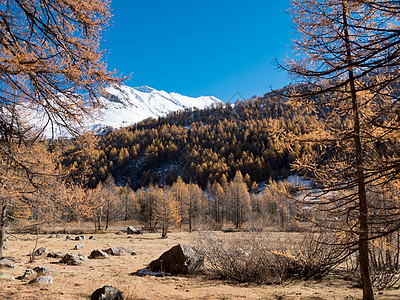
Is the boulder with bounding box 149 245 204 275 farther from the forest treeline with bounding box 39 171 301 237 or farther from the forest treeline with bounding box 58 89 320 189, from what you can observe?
the forest treeline with bounding box 58 89 320 189

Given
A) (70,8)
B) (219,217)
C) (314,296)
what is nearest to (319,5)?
(70,8)

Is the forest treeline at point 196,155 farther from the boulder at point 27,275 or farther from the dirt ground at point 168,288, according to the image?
the boulder at point 27,275

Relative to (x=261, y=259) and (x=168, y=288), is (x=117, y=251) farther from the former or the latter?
(x=261, y=259)

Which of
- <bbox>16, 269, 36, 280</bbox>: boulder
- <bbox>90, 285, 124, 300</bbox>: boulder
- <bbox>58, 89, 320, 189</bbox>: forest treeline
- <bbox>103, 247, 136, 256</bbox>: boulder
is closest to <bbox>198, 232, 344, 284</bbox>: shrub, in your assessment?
<bbox>90, 285, 124, 300</bbox>: boulder

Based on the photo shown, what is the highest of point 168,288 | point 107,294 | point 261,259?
point 107,294

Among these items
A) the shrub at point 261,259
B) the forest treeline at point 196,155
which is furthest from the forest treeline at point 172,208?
the forest treeline at point 196,155

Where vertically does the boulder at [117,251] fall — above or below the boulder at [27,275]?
below

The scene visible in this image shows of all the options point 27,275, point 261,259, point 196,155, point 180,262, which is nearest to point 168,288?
point 180,262

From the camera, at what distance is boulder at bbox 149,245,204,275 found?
1013 cm

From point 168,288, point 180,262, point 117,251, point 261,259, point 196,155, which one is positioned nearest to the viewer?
point 168,288

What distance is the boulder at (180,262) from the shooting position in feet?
33.2

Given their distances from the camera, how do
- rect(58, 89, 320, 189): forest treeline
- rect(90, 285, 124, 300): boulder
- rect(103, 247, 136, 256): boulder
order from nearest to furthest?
rect(90, 285, 124, 300): boulder → rect(103, 247, 136, 256): boulder → rect(58, 89, 320, 189): forest treeline

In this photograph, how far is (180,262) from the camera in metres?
10.2

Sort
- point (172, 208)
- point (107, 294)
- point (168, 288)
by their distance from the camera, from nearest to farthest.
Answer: point (107, 294), point (168, 288), point (172, 208)
